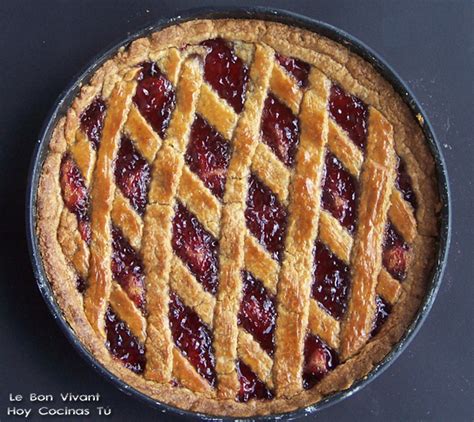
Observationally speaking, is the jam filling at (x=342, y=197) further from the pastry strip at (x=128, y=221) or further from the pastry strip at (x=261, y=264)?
the pastry strip at (x=128, y=221)

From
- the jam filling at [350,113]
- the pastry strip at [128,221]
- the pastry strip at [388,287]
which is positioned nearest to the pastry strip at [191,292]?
the pastry strip at [128,221]

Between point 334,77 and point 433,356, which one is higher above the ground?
point 334,77

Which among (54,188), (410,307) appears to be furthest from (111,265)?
(410,307)

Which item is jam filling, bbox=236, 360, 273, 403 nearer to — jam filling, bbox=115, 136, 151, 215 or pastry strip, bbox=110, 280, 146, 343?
pastry strip, bbox=110, 280, 146, 343

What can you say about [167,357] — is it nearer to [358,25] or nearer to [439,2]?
[358,25]

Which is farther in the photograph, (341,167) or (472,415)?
(472,415)

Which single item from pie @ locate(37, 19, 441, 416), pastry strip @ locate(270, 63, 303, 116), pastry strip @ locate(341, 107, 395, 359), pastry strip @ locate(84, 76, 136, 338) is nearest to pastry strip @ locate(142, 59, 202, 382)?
pie @ locate(37, 19, 441, 416)

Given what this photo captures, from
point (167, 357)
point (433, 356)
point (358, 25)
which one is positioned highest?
point (358, 25)
